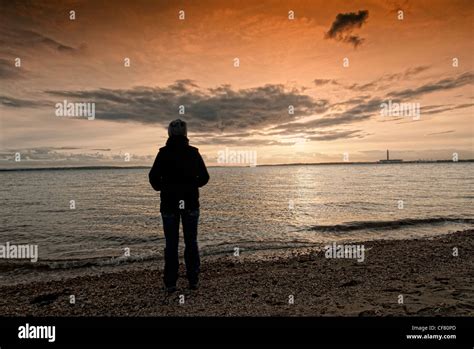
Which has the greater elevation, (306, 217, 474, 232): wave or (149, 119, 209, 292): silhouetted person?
(149, 119, 209, 292): silhouetted person

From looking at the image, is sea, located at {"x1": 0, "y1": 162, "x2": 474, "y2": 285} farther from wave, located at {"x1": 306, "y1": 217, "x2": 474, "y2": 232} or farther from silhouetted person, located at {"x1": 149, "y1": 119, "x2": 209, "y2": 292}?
silhouetted person, located at {"x1": 149, "y1": 119, "x2": 209, "y2": 292}

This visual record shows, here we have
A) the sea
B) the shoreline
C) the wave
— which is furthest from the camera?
the wave

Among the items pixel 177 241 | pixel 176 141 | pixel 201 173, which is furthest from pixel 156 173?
pixel 177 241

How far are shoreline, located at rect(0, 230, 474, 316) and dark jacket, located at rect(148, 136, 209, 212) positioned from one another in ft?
7.68

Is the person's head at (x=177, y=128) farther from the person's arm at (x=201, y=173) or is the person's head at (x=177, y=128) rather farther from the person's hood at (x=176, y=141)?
the person's arm at (x=201, y=173)

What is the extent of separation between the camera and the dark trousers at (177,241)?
283 inches

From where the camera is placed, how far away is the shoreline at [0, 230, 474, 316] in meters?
6.77

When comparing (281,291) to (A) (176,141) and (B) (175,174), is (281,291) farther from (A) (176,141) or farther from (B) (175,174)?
(A) (176,141)

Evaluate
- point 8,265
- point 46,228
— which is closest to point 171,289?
point 8,265

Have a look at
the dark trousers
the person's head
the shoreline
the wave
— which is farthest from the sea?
the person's head

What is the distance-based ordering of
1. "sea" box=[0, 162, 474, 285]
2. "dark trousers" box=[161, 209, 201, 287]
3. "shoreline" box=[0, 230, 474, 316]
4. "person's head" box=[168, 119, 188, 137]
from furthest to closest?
"sea" box=[0, 162, 474, 285] → "dark trousers" box=[161, 209, 201, 287] → "person's head" box=[168, 119, 188, 137] → "shoreline" box=[0, 230, 474, 316]

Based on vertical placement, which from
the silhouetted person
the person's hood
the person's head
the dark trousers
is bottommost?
the dark trousers

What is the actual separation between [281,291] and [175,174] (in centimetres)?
407

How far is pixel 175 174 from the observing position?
23.1 feet
